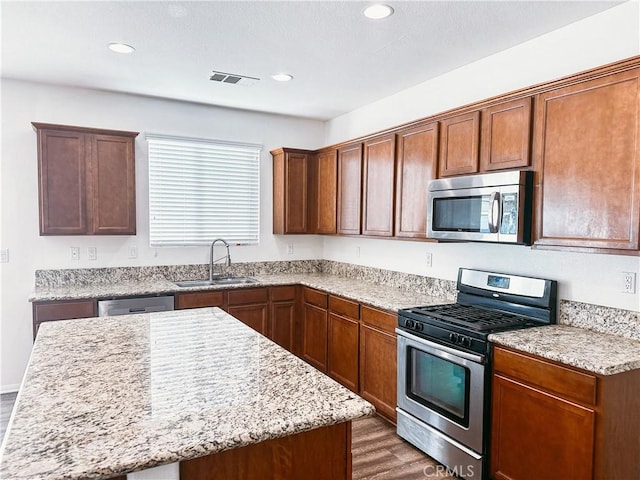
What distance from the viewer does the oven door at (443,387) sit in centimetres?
241

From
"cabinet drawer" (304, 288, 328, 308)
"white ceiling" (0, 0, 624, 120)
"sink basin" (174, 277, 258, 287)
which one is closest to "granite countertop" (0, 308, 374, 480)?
"white ceiling" (0, 0, 624, 120)

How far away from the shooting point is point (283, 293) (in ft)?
14.1

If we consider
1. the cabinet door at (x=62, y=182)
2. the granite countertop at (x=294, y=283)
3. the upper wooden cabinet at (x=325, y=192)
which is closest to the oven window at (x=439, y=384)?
the granite countertop at (x=294, y=283)

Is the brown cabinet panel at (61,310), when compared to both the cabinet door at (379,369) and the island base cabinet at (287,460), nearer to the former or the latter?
the cabinet door at (379,369)

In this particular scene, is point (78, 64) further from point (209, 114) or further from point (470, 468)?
point (470, 468)

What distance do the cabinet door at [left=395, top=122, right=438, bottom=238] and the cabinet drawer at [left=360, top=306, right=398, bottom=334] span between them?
0.64 meters

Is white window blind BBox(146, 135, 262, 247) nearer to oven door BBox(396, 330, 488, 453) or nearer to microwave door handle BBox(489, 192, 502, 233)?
oven door BBox(396, 330, 488, 453)

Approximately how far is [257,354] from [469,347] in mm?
1250

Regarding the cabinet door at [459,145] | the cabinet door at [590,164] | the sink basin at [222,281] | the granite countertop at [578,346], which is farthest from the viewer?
the sink basin at [222,281]

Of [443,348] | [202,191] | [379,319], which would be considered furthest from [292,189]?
[443,348]

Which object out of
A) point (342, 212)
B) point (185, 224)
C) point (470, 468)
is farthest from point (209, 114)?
point (470, 468)

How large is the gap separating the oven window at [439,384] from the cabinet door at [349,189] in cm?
148

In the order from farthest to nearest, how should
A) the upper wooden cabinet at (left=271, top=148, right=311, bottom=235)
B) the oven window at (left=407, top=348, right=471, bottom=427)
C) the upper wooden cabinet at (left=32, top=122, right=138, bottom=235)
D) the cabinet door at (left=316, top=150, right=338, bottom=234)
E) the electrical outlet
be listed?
the upper wooden cabinet at (left=271, top=148, right=311, bottom=235), the cabinet door at (left=316, top=150, right=338, bottom=234), the upper wooden cabinet at (left=32, top=122, right=138, bottom=235), the oven window at (left=407, top=348, right=471, bottom=427), the electrical outlet

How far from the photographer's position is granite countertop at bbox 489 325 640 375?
188 cm
